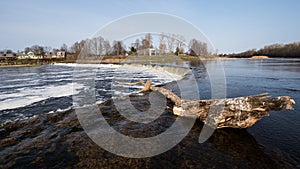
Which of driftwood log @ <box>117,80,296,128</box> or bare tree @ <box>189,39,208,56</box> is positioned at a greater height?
bare tree @ <box>189,39,208,56</box>

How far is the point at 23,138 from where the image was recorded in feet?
18.6

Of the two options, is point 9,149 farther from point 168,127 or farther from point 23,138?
point 168,127

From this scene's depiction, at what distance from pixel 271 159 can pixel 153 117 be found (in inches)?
181

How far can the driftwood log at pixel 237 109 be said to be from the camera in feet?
16.7

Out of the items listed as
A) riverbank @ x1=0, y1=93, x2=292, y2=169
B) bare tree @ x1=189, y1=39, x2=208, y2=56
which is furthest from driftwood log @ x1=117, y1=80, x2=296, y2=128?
bare tree @ x1=189, y1=39, x2=208, y2=56

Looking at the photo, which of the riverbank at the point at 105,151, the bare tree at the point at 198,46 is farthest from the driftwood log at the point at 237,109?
the bare tree at the point at 198,46

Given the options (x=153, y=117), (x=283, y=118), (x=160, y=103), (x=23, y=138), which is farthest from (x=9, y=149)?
(x=283, y=118)

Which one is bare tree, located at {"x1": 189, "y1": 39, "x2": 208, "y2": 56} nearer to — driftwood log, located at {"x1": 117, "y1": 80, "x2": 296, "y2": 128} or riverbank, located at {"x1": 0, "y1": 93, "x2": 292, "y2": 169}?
driftwood log, located at {"x1": 117, "y1": 80, "x2": 296, "y2": 128}

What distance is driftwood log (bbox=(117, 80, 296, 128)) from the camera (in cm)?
510

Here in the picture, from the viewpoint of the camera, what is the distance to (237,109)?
5738mm

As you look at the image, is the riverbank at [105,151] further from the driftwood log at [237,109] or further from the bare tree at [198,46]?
the bare tree at [198,46]

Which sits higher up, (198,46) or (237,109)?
(198,46)

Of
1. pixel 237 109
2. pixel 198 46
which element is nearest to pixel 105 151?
pixel 237 109

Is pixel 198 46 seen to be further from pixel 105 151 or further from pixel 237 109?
pixel 105 151
